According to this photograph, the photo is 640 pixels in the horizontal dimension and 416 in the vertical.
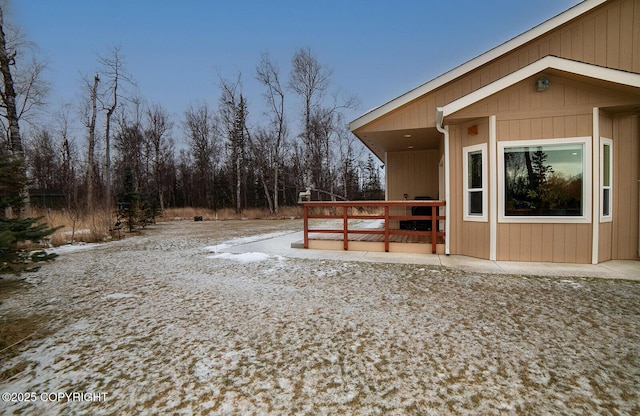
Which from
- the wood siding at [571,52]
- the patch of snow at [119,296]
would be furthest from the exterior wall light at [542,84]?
the patch of snow at [119,296]

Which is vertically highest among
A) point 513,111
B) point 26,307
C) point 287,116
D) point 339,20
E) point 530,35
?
point 339,20

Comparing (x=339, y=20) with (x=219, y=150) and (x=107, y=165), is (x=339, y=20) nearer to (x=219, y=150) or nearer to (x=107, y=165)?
(x=219, y=150)

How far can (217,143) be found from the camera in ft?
86.8

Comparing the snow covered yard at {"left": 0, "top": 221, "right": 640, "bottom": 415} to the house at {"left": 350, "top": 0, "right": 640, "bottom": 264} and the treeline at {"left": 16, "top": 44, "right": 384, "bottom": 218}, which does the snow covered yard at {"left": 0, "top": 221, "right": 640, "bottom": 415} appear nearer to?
the house at {"left": 350, "top": 0, "right": 640, "bottom": 264}

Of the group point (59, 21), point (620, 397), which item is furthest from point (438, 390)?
point (59, 21)

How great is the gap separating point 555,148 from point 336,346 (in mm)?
5145

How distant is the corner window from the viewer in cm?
499

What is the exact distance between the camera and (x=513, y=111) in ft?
17.1

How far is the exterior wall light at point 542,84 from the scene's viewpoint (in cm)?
502

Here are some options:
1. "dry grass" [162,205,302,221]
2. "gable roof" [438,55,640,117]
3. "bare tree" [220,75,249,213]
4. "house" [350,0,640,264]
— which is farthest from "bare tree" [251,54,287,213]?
"gable roof" [438,55,640,117]

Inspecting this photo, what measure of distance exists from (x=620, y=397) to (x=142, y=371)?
10.6 ft

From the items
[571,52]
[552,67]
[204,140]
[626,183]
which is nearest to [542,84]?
[552,67]

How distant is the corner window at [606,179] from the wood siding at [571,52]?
5.32 ft

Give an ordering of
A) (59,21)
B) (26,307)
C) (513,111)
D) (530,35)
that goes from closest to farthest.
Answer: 1. (26,307)
2. (513,111)
3. (530,35)
4. (59,21)
